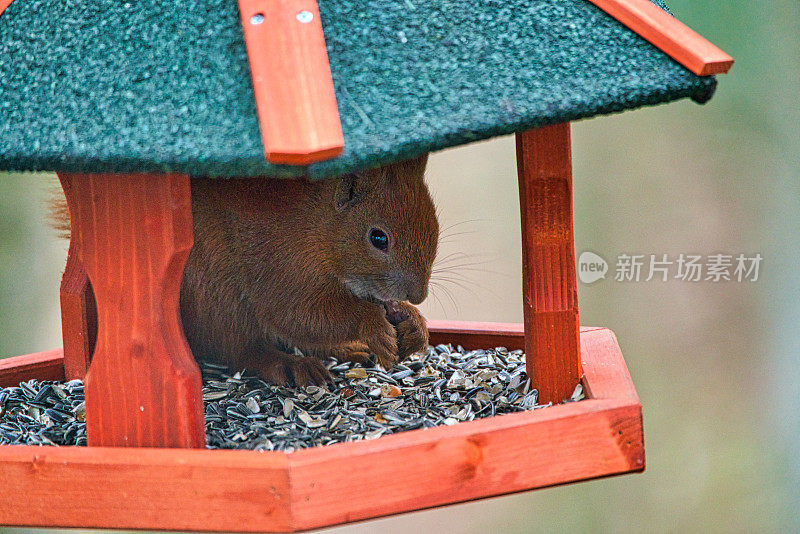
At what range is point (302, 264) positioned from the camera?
1878 millimetres

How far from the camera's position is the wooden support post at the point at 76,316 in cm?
209

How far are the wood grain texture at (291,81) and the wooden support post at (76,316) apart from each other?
1.04 meters

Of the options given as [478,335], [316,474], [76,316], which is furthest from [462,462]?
[76,316]

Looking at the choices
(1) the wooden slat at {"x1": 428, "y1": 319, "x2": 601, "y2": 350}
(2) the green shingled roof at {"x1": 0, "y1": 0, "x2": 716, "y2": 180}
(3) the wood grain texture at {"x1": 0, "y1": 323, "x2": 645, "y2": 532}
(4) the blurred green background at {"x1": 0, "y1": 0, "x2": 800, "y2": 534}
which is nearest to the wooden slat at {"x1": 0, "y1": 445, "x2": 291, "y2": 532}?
(3) the wood grain texture at {"x1": 0, "y1": 323, "x2": 645, "y2": 532}

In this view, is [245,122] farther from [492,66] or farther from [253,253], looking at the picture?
[253,253]

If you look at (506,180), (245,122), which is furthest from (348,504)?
(506,180)

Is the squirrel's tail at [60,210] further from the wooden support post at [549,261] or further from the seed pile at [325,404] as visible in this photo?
the wooden support post at [549,261]

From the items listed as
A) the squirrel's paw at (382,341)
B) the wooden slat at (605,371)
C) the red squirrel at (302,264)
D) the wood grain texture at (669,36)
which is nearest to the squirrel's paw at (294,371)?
the red squirrel at (302,264)

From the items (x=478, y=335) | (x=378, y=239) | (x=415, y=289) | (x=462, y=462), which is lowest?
(x=462, y=462)

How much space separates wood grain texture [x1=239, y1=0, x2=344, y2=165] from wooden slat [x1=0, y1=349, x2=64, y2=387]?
1.19 meters

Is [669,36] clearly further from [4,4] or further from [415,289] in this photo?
[4,4]

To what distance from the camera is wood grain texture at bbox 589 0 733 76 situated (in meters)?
1.32

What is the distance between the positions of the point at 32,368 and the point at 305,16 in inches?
49.2

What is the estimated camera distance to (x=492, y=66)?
1.30 meters
